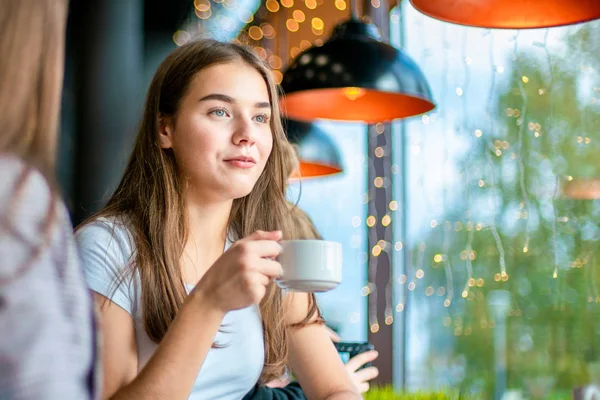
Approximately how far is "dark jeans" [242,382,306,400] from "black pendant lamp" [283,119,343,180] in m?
1.96

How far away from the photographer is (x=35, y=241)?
718 mm

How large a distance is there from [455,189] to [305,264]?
308cm

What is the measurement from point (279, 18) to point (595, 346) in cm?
339

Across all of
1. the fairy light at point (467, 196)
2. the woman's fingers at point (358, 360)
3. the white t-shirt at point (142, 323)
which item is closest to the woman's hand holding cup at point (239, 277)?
the white t-shirt at point (142, 323)

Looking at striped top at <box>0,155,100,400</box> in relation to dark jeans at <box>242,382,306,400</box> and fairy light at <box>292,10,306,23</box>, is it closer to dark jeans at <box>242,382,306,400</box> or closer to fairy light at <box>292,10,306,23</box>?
dark jeans at <box>242,382,306,400</box>

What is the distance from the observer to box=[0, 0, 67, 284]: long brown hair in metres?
0.75

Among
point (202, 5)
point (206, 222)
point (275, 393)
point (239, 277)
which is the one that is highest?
point (202, 5)

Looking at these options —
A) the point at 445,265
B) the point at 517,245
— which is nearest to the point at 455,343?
the point at 445,265

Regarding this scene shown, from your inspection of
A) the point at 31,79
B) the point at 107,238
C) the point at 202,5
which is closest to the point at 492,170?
the point at 107,238


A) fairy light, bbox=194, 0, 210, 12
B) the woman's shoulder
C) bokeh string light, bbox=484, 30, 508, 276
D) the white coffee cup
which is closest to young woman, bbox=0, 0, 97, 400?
the white coffee cup

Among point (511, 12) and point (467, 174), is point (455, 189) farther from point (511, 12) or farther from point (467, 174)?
point (511, 12)

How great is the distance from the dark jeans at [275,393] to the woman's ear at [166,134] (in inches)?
22.5

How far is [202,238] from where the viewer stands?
1.85m

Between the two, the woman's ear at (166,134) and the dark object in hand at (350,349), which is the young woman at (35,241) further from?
the dark object in hand at (350,349)
